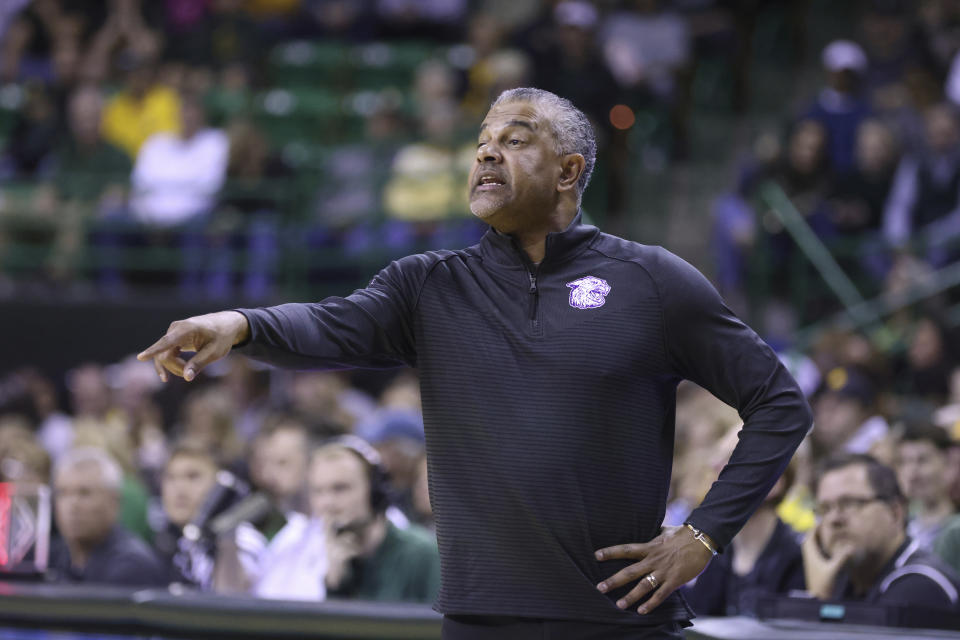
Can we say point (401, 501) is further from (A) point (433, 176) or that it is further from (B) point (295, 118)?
(B) point (295, 118)

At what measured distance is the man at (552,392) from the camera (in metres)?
2.90

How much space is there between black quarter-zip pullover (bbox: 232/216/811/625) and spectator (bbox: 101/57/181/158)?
10.1 m

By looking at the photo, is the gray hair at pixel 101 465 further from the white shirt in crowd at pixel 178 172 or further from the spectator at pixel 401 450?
the white shirt in crowd at pixel 178 172

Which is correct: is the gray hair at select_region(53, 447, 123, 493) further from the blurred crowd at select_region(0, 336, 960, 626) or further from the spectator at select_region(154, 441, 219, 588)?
the spectator at select_region(154, 441, 219, 588)

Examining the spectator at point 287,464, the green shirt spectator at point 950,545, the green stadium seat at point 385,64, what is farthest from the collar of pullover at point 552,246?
the green stadium seat at point 385,64

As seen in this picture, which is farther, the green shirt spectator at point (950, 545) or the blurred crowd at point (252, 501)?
the blurred crowd at point (252, 501)

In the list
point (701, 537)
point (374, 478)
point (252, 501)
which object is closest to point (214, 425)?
point (252, 501)

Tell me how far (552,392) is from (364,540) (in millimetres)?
2462

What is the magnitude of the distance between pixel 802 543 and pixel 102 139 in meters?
9.19

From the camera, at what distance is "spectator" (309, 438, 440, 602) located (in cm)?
517

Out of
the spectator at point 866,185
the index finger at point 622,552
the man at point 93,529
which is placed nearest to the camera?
the index finger at point 622,552

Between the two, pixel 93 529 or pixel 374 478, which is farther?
pixel 93 529

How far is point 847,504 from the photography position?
4.55m

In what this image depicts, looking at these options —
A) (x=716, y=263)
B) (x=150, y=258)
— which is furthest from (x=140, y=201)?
(x=716, y=263)
